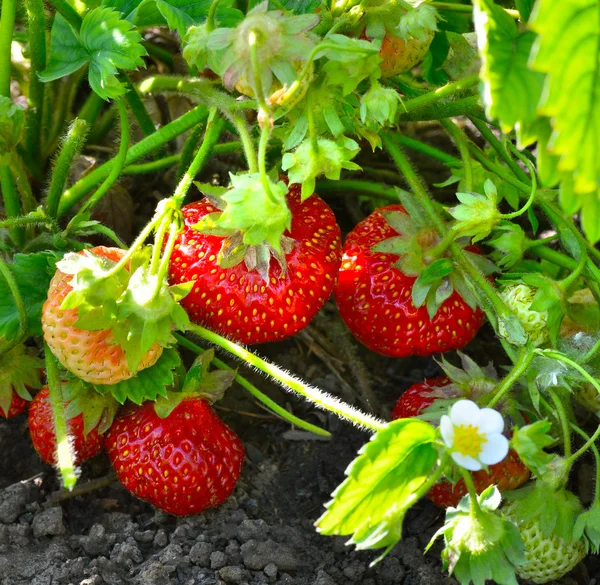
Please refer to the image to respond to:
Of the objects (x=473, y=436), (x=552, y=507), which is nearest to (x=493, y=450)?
(x=473, y=436)

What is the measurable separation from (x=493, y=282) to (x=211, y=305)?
537mm

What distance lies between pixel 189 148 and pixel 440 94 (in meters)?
0.50

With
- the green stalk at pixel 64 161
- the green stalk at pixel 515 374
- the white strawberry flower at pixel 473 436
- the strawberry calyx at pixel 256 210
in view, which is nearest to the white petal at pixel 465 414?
the white strawberry flower at pixel 473 436

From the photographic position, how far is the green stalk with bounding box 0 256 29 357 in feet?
4.32

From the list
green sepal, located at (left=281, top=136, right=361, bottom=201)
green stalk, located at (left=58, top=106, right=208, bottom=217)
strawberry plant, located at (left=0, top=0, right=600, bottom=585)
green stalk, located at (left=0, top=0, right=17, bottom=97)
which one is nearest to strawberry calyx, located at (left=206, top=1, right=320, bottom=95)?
strawberry plant, located at (left=0, top=0, right=600, bottom=585)

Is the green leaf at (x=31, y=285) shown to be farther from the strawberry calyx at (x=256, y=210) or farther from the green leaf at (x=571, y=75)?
the green leaf at (x=571, y=75)

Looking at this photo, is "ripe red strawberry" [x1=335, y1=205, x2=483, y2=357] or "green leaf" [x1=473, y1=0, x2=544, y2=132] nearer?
"green leaf" [x1=473, y1=0, x2=544, y2=132]

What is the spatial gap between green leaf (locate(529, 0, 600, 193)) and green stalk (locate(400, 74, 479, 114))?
39cm

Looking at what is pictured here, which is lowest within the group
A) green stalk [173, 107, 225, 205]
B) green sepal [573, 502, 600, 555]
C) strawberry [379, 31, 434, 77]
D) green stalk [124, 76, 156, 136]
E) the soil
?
the soil

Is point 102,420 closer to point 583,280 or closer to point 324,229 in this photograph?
point 324,229

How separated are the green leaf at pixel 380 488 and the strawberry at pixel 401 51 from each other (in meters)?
0.63

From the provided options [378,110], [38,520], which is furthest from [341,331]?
[38,520]

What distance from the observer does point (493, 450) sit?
112cm

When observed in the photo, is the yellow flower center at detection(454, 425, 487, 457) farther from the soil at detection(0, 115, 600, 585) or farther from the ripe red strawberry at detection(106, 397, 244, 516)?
the ripe red strawberry at detection(106, 397, 244, 516)
